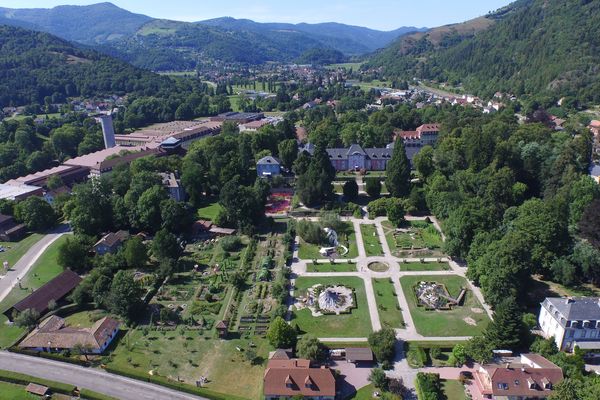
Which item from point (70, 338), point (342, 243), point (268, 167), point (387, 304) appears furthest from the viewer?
point (268, 167)

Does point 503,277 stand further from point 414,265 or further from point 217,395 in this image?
point 217,395

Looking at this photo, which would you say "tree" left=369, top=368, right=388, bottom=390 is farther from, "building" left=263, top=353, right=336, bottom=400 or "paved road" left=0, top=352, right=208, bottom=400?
A: "paved road" left=0, top=352, right=208, bottom=400

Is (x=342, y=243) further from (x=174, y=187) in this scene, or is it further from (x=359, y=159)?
(x=359, y=159)

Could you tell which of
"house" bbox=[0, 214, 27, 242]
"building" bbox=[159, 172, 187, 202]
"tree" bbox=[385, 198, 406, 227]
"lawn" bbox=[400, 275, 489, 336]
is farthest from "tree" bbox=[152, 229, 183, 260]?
"tree" bbox=[385, 198, 406, 227]

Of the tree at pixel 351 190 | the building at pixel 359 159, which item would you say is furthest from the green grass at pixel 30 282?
the building at pixel 359 159

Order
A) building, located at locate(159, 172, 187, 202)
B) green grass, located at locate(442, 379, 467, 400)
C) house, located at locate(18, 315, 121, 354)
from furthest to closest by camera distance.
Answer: building, located at locate(159, 172, 187, 202) → house, located at locate(18, 315, 121, 354) → green grass, located at locate(442, 379, 467, 400)

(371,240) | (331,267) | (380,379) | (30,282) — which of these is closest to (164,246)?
(30,282)

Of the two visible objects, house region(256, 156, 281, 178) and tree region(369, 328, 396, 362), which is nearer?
tree region(369, 328, 396, 362)
